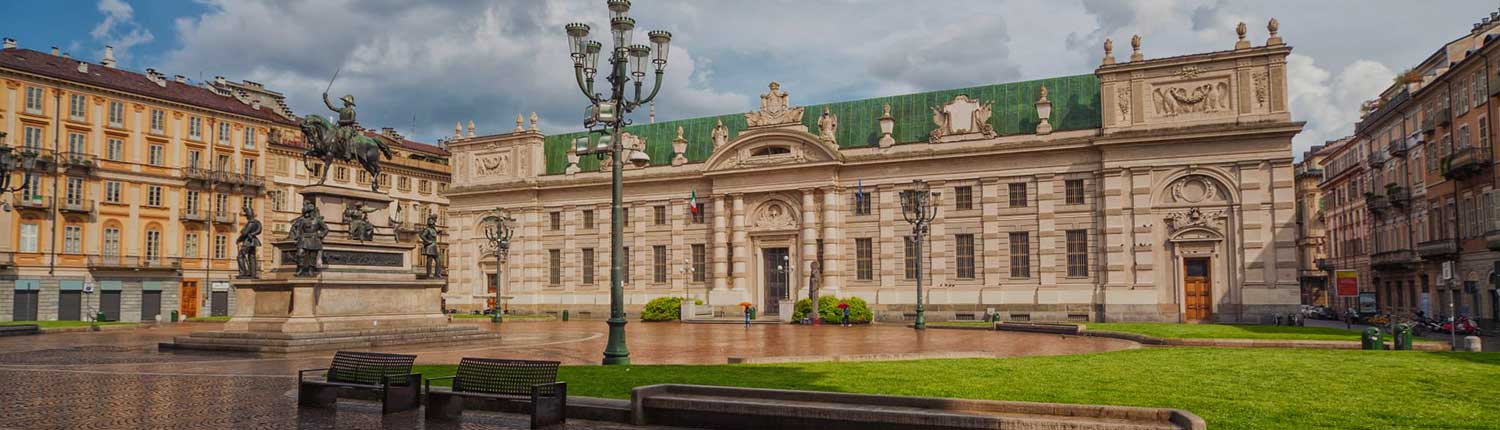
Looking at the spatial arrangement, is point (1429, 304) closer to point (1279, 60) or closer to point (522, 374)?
point (1279, 60)

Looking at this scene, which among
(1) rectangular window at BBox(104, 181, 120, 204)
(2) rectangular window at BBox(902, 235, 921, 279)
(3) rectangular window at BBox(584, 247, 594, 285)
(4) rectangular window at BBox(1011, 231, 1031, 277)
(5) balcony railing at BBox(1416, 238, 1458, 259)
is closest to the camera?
(5) balcony railing at BBox(1416, 238, 1458, 259)

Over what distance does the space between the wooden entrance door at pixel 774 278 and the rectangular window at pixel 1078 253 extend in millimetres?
14223

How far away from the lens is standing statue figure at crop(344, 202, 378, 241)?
88.7 ft

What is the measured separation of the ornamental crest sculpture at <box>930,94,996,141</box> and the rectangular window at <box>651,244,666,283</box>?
1651 cm

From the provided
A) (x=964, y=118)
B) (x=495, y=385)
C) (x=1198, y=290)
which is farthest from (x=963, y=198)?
(x=495, y=385)

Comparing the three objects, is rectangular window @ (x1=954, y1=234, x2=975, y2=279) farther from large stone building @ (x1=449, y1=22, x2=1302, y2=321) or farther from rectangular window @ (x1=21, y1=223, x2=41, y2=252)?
rectangular window @ (x1=21, y1=223, x2=41, y2=252)

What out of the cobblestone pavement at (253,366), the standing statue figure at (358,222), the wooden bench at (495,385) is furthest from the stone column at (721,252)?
the wooden bench at (495,385)

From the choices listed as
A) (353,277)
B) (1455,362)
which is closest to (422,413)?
(353,277)

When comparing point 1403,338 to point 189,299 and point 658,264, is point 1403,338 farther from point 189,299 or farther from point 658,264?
point 189,299

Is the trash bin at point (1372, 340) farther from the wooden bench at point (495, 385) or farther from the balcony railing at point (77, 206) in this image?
the balcony railing at point (77, 206)

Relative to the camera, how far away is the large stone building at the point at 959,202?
42.8 m

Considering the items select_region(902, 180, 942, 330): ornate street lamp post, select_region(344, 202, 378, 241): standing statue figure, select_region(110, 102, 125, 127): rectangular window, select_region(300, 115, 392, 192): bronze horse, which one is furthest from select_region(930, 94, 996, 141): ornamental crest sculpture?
select_region(110, 102, 125, 127): rectangular window

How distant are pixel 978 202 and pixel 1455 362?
1173 inches

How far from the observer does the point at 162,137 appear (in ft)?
190
